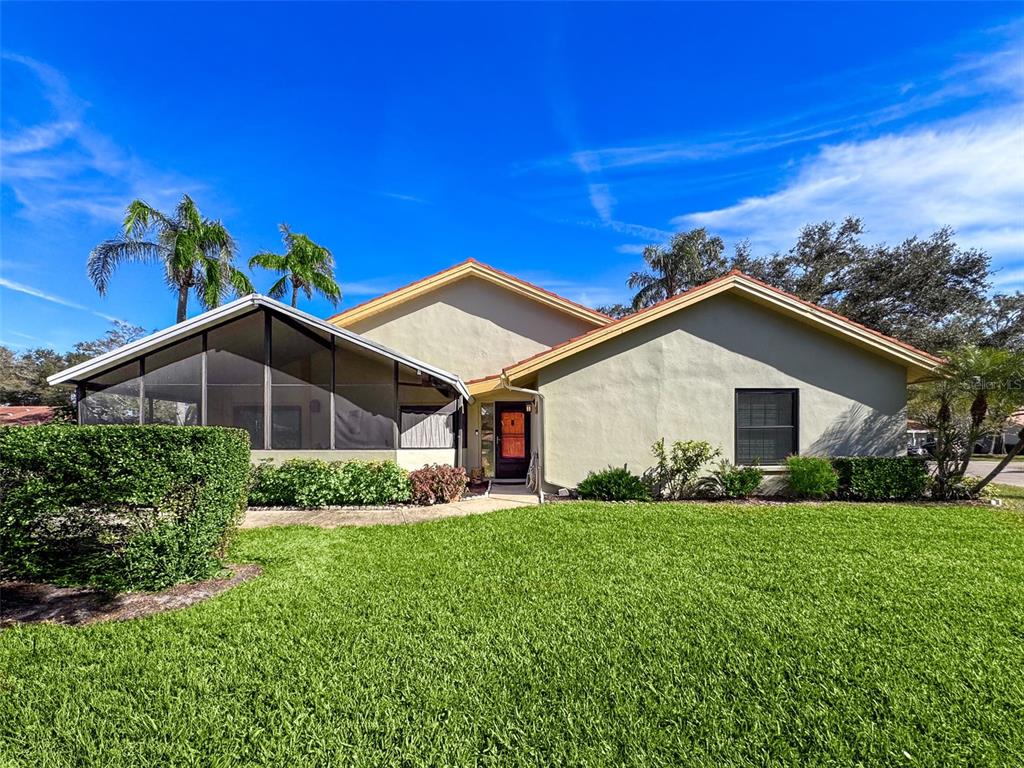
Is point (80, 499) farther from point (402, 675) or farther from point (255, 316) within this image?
point (255, 316)

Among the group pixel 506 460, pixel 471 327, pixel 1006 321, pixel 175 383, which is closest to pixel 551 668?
pixel 506 460

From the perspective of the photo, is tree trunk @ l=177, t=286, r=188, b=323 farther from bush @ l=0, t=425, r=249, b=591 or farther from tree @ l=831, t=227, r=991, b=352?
tree @ l=831, t=227, r=991, b=352

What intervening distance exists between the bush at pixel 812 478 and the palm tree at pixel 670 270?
1868cm

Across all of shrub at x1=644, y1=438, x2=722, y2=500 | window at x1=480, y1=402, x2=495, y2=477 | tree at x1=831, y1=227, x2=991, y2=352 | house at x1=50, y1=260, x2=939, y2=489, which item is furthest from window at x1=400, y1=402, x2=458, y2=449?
tree at x1=831, y1=227, x2=991, y2=352

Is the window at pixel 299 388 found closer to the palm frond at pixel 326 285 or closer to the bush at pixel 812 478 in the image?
the bush at pixel 812 478

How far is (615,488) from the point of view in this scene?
10.1m

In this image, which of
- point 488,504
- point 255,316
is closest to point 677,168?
point 488,504

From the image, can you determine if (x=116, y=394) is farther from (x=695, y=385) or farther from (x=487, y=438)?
(x=695, y=385)

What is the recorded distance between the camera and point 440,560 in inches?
235

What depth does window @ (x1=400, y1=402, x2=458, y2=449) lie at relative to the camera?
11195mm

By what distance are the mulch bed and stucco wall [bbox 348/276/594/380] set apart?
1026cm

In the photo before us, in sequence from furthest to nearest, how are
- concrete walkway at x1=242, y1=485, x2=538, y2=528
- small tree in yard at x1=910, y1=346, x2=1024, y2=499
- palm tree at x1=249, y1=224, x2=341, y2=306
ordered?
palm tree at x1=249, y1=224, x2=341, y2=306
small tree in yard at x1=910, y1=346, x2=1024, y2=499
concrete walkway at x1=242, y1=485, x2=538, y2=528

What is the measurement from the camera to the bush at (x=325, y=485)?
9.80 meters

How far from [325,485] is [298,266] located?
53.9 ft
